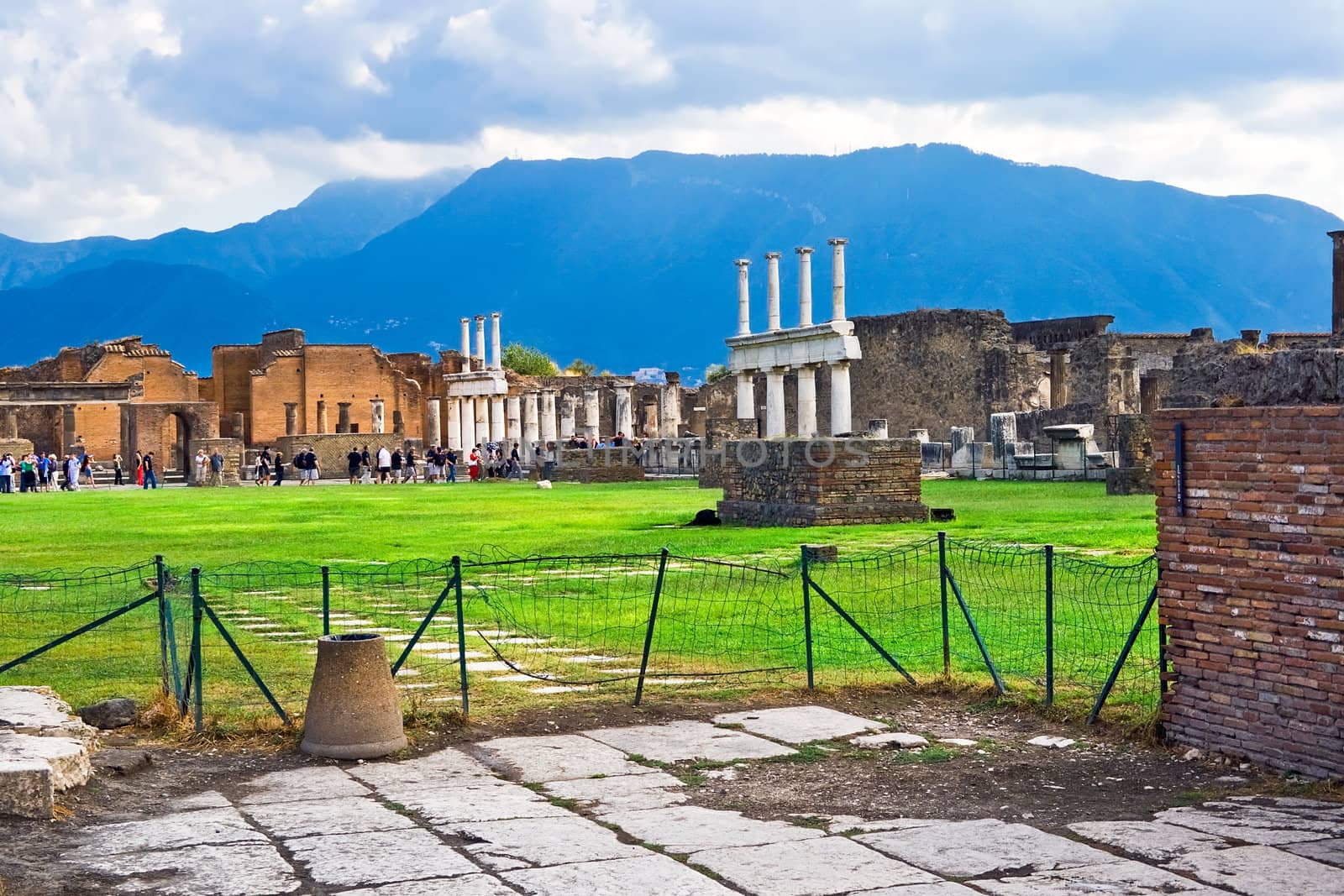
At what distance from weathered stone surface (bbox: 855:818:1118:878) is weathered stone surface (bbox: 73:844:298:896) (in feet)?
6.95

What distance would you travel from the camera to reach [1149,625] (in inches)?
432

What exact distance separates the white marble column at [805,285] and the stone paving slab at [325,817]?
26.6 metres

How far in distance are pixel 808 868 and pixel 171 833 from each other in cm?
246

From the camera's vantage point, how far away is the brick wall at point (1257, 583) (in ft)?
22.8

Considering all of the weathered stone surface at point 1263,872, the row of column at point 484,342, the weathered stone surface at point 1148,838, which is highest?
the row of column at point 484,342

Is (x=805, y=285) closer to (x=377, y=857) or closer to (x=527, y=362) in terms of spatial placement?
(x=377, y=857)

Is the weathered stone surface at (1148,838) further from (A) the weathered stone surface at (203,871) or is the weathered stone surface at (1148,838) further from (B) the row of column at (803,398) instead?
(B) the row of column at (803,398)

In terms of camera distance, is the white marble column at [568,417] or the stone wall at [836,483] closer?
the stone wall at [836,483]

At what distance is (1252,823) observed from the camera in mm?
6219

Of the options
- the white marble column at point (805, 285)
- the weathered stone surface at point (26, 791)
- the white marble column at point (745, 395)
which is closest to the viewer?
the weathered stone surface at point (26, 791)

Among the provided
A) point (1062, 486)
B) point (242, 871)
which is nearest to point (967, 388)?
point (1062, 486)

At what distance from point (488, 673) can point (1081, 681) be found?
3541mm

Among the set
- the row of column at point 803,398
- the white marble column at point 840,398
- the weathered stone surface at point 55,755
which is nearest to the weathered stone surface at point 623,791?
the weathered stone surface at point 55,755

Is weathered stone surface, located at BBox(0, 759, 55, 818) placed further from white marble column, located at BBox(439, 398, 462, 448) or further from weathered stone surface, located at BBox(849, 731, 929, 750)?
white marble column, located at BBox(439, 398, 462, 448)
